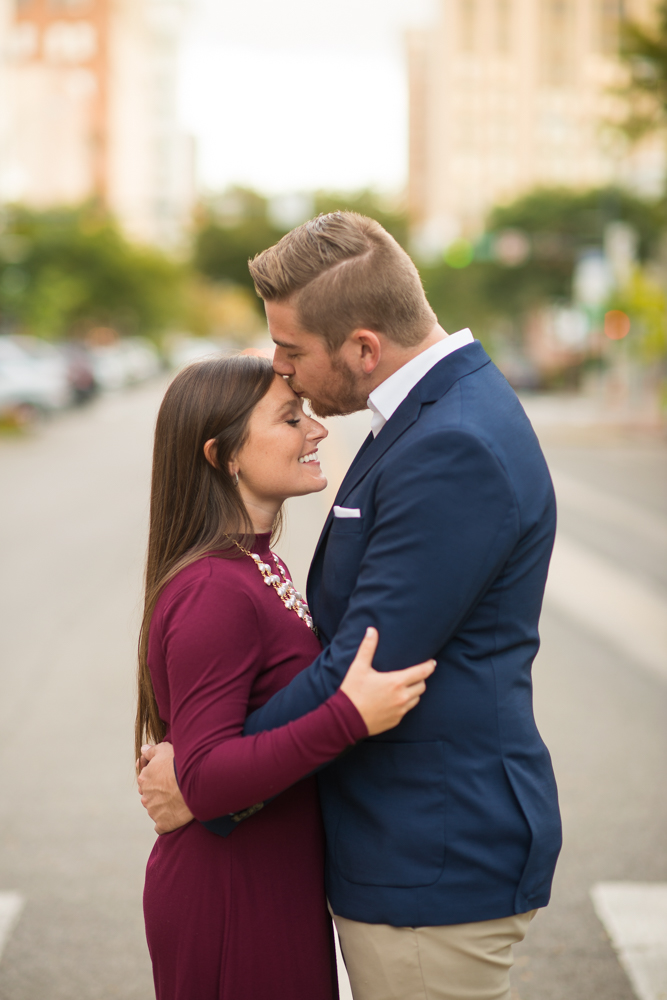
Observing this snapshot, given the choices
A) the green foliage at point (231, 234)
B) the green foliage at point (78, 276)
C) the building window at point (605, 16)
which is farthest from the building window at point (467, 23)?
the green foliage at point (78, 276)

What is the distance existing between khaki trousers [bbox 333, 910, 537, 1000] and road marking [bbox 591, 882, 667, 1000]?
1.61 metres

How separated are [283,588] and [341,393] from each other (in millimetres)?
402

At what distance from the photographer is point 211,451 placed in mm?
2059

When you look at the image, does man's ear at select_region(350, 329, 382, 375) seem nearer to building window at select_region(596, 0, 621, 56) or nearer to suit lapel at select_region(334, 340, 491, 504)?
suit lapel at select_region(334, 340, 491, 504)

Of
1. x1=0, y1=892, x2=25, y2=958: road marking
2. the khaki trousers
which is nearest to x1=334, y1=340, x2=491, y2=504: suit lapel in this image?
the khaki trousers

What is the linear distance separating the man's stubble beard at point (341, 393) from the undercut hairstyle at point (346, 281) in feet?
0.16

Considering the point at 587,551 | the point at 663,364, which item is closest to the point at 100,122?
the point at 663,364

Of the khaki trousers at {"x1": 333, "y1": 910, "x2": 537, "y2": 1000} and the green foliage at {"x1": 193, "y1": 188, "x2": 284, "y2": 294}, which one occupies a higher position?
the green foliage at {"x1": 193, "y1": 188, "x2": 284, "y2": 294}

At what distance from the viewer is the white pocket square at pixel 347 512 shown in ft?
6.10

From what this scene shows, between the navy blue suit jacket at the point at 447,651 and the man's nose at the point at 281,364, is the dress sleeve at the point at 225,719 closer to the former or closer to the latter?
the navy blue suit jacket at the point at 447,651

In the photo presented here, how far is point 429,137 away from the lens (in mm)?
134625

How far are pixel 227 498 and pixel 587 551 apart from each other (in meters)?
8.98

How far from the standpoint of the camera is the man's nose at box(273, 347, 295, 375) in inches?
79.9

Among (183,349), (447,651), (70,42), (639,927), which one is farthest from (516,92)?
(447,651)
